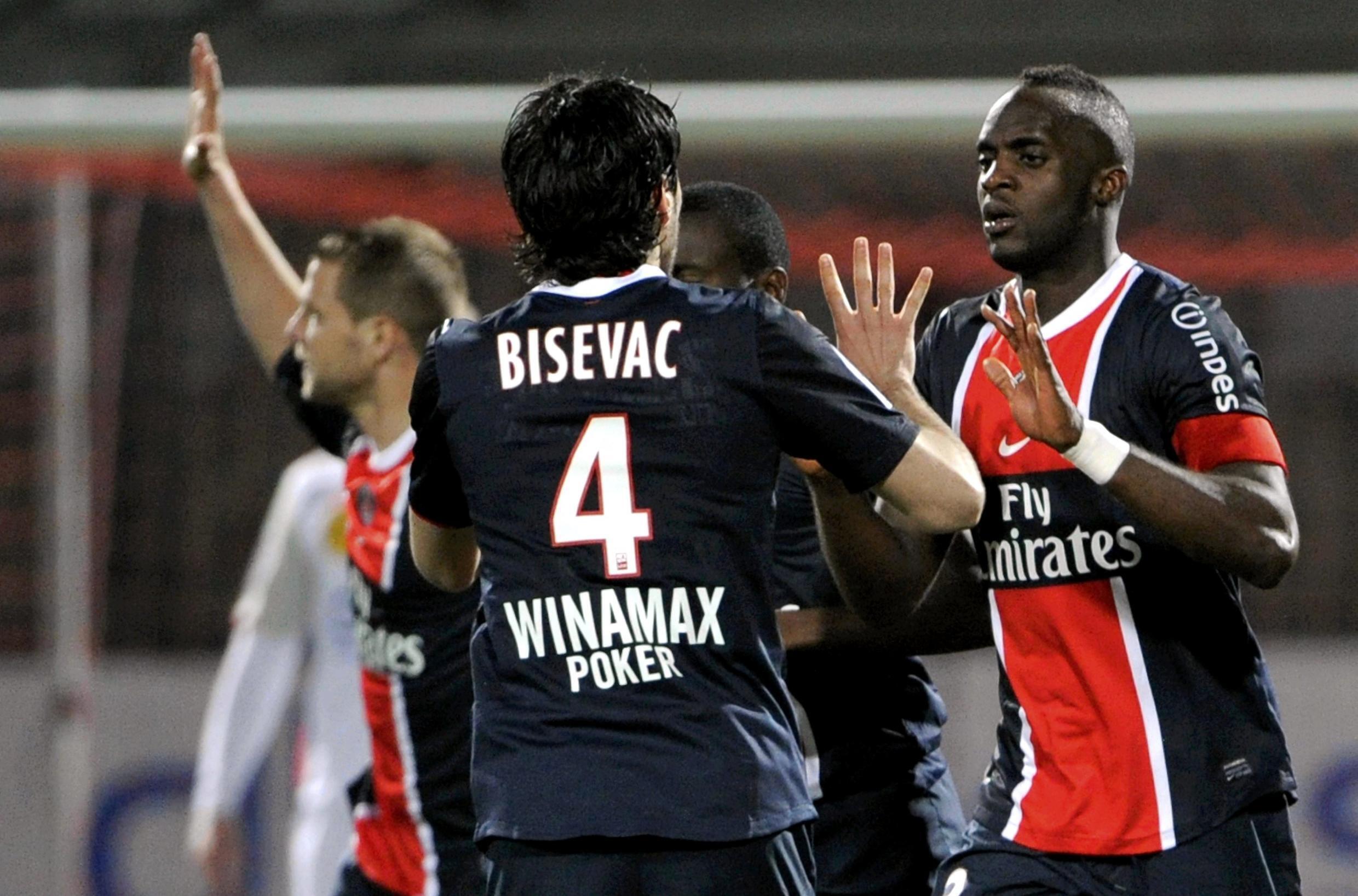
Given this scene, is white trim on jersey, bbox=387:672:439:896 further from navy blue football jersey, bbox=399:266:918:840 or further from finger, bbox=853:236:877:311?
finger, bbox=853:236:877:311

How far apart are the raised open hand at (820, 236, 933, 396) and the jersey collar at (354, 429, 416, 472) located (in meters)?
1.39

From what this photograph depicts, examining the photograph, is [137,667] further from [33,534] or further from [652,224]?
[652,224]

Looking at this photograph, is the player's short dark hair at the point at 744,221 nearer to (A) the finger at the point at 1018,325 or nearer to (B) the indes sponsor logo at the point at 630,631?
(A) the finger at the point at 1018,325

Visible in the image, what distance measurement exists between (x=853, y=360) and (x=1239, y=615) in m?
0.72

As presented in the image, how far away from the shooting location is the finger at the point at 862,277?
298cm

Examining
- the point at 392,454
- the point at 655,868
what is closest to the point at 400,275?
the point at 392,454

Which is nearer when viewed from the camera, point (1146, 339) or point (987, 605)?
point (1146, 339)

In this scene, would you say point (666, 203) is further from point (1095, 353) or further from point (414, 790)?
point (414, 790)

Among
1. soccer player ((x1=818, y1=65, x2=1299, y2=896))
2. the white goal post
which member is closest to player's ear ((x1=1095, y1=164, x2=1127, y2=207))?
soccer player ((x1=818, y1=65, x2=1299, y2=896))

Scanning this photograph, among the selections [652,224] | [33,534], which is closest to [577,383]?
[652,224]

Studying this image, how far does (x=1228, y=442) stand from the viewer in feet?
9.82

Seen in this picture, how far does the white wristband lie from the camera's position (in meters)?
2.84

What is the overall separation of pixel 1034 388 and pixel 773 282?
1016 mm

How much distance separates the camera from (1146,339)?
314cm
